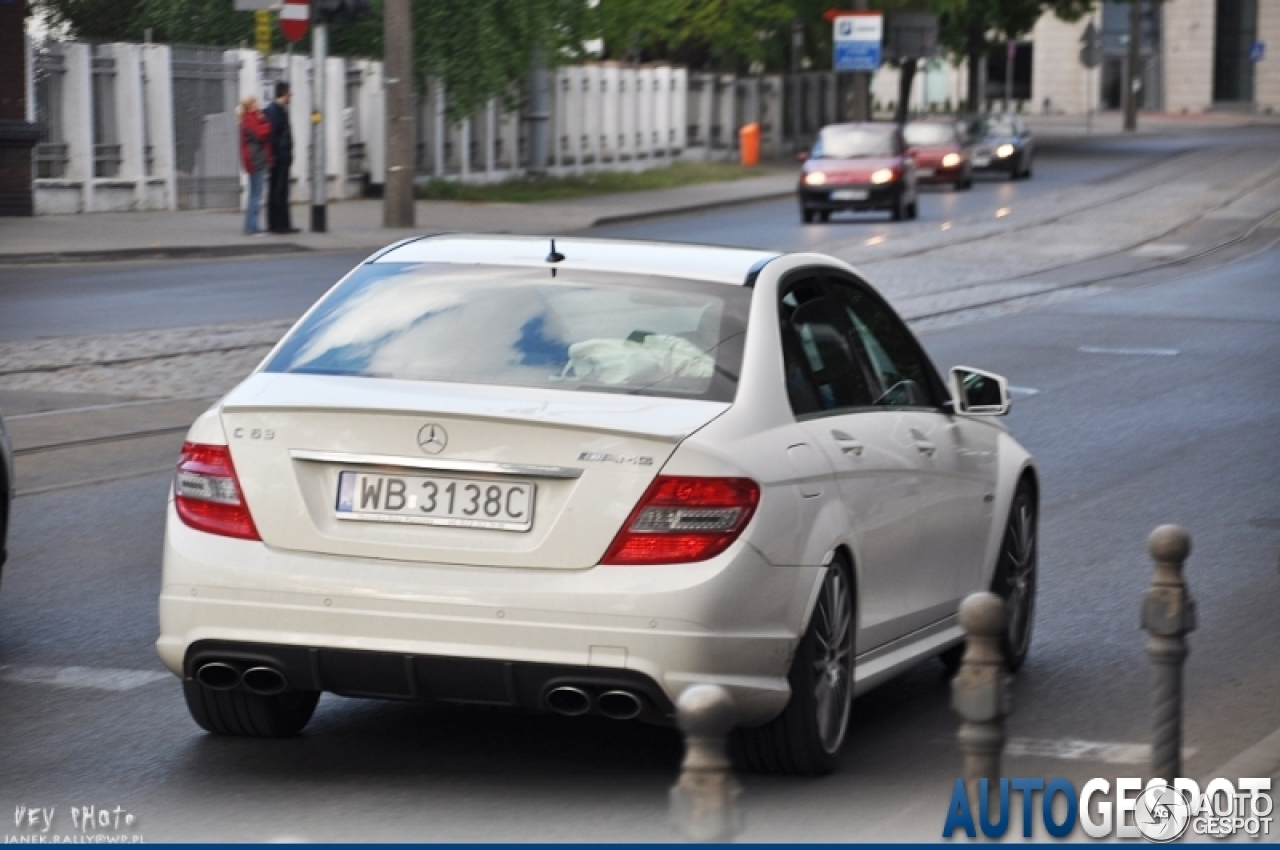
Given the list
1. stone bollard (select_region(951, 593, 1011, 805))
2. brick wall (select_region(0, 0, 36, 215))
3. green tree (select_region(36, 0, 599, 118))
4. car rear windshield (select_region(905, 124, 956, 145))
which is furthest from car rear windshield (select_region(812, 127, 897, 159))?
stone bollard (select_region(951, 593, 1011, 805))

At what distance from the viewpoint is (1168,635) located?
5.43 meters

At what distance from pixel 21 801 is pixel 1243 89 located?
112 m

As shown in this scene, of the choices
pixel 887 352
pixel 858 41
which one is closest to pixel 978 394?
pixel 887 352

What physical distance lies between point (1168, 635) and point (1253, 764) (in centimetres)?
86

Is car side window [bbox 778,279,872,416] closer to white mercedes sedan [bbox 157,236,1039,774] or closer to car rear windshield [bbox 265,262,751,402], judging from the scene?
white mercedes sedan [bbox 157,236,1039,774]

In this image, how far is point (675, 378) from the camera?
6219 millimetres

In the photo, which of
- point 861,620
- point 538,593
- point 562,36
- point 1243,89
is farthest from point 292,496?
point 1243,89

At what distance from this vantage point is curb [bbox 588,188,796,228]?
3875 cm

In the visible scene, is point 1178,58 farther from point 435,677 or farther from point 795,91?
point 435,677

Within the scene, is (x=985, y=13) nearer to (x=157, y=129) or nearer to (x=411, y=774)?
(x=157, y=129)

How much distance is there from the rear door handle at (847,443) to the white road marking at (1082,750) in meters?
0.94

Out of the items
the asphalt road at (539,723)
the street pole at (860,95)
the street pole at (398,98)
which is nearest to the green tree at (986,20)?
the street pole at (860,95)

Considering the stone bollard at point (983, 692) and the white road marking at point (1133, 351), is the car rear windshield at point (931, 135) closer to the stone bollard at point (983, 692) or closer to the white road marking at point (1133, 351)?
the white road marking at point (1133, 351)

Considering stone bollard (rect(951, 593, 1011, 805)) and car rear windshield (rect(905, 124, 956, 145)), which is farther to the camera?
car rear windshield (rect(905, 124, 956, 145))
